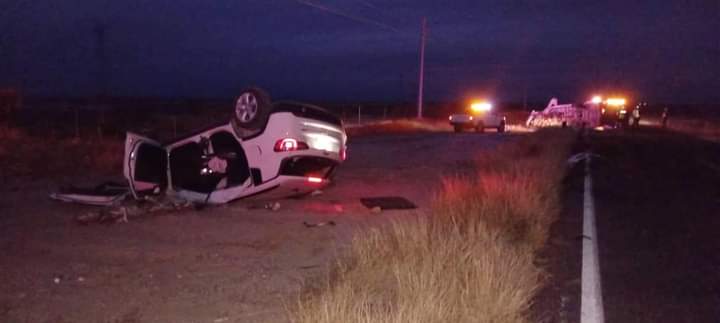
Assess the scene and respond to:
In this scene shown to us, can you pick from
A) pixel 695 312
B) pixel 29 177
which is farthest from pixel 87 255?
pixel 29 177

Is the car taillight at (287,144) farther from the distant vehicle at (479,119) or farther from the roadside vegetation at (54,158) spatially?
the distant vehicle at (479,119)

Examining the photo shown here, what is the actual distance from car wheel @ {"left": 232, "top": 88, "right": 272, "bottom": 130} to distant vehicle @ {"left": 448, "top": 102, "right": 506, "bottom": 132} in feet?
142

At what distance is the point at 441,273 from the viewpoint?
24.0 ft

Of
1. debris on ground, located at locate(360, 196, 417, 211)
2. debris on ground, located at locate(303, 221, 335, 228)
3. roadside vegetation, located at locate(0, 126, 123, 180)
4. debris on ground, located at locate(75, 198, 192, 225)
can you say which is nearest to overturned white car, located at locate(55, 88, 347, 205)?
debris on ground, located at locate(75, 198, 192, 225)

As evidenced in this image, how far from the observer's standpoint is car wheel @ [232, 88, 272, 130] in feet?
43.1

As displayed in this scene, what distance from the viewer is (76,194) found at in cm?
1448

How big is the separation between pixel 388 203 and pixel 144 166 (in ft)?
14.3

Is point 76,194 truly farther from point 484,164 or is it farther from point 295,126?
point 484,164

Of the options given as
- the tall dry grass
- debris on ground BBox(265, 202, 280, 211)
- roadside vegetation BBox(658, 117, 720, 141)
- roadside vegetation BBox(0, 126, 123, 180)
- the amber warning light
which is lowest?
roadside vegetation BBox(658, 117, 720, 141)

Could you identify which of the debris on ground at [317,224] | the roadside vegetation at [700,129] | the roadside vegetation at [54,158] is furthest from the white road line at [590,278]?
the roadside vegetation at [700,129]

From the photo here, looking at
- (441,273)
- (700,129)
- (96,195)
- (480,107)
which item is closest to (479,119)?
(480,107)

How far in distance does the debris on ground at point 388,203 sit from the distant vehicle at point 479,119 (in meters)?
40.4

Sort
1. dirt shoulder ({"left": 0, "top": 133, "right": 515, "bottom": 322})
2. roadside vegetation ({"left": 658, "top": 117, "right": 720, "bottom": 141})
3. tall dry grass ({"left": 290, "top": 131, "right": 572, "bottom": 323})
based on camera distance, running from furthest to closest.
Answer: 1. roadside vegetation ({"left": 658, "top": 117, "right": 720, "bottom": 141})
2. dirt shoulder ({"left": 0, "top": 133, "right": 515, "bottom": 322})
3. tall dry grass ({"left": 290, "top": 131, "right": 572, "bottom": 323})

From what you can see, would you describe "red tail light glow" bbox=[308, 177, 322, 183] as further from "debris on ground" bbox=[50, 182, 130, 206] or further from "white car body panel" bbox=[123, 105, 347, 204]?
"debris on ground" bbox=[50, 182, 130, 206]
